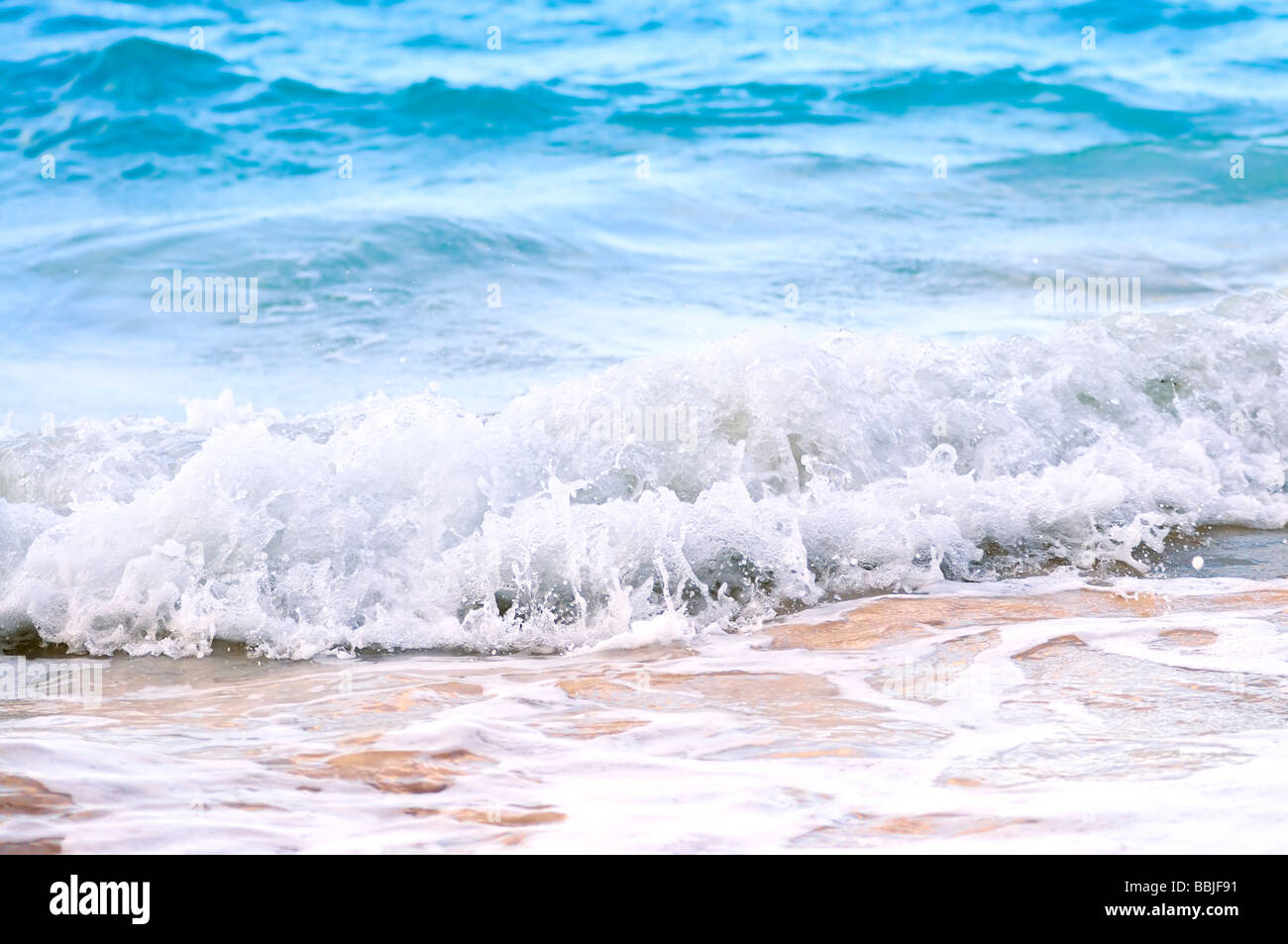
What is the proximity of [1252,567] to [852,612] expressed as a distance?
173 cm

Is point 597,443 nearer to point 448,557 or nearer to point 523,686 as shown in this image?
point 448,557

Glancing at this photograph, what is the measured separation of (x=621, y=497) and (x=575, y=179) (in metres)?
7.12

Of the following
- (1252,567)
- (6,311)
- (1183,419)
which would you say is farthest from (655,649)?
(6,311)

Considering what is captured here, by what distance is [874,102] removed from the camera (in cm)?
1373
